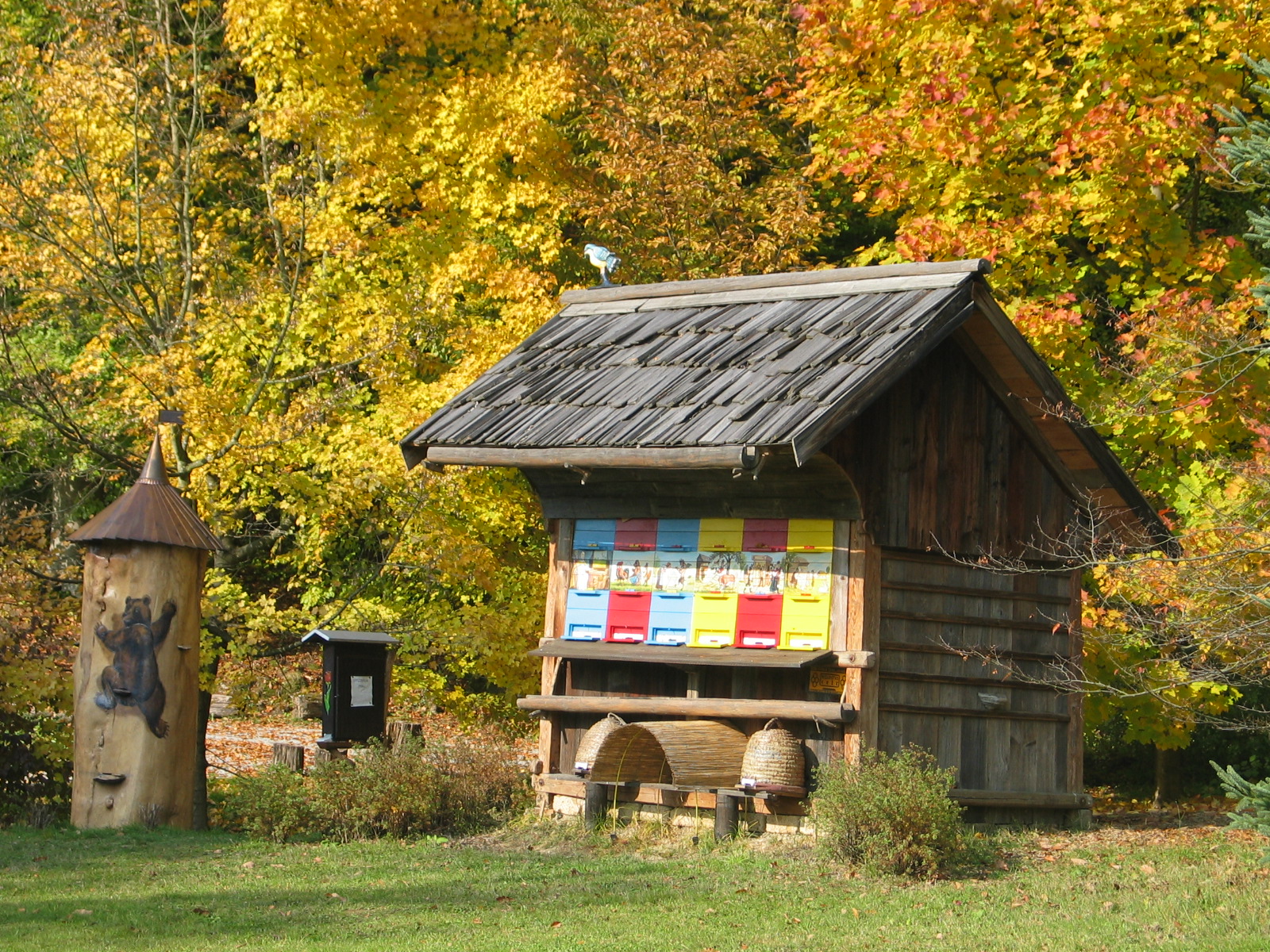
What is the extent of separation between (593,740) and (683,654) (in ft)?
3.40

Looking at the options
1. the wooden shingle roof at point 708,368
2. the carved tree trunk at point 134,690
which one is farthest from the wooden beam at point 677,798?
the carved tree trunk at point 134,690

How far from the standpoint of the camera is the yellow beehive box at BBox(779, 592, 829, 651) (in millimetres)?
11281

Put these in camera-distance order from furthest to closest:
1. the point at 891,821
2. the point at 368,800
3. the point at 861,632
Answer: the point at 368,800, the point at 861,632, the point at 891,821

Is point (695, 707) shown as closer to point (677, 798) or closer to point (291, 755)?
point (677, 798)

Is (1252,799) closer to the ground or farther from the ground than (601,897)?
farther from the ground

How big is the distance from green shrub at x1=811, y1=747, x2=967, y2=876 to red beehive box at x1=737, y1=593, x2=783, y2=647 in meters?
1.48

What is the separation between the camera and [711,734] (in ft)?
37.7

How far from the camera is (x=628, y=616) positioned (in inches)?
479

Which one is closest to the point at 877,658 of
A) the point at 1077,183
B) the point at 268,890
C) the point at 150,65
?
the point at 268,890

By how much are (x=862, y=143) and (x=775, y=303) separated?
3.78 m

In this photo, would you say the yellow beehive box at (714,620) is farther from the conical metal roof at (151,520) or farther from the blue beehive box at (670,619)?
the conical metal roof at (151,520)

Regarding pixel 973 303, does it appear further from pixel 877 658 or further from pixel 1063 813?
pixel 1063 813

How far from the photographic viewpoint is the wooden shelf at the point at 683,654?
11.1 m

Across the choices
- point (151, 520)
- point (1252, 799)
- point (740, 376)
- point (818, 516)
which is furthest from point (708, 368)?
point (1252, 799)
